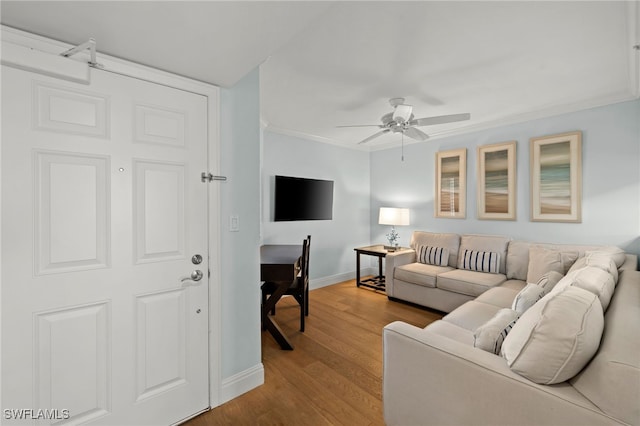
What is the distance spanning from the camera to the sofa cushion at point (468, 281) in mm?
3195

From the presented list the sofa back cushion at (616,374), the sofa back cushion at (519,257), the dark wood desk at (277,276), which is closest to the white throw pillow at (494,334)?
the sofa back cushion at (616,374)

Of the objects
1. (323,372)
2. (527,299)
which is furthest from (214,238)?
(527,299)

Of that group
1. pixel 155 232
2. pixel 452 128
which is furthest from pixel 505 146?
pixel 155 232

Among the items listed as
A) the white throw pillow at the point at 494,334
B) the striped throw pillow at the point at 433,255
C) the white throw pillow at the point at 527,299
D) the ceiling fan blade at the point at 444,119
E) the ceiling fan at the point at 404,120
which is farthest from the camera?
the striped throw pillow at the point at 433,255

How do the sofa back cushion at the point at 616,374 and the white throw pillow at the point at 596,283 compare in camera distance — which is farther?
the white throw pillow at the point at 596,283

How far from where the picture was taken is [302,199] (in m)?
4.45

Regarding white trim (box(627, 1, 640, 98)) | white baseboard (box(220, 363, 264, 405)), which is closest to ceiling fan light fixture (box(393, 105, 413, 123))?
white trim (box(627, 1, 640, 98))

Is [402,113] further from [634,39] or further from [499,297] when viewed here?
[499,297]

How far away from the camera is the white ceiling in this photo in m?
1.25

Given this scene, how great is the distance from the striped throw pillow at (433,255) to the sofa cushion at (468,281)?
0.39m

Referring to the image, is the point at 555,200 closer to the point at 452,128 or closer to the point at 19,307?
the point at 452,128

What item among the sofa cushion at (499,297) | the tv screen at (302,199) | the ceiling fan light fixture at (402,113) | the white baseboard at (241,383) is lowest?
the white baseboard at (241,383)

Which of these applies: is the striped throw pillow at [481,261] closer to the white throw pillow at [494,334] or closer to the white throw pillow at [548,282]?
the white throw pillow at [548,282]

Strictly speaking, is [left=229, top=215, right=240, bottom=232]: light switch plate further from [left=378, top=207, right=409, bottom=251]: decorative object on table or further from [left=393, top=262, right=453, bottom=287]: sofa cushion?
[left=378, top=207, right=409, bottom=251]: decorative object on table
